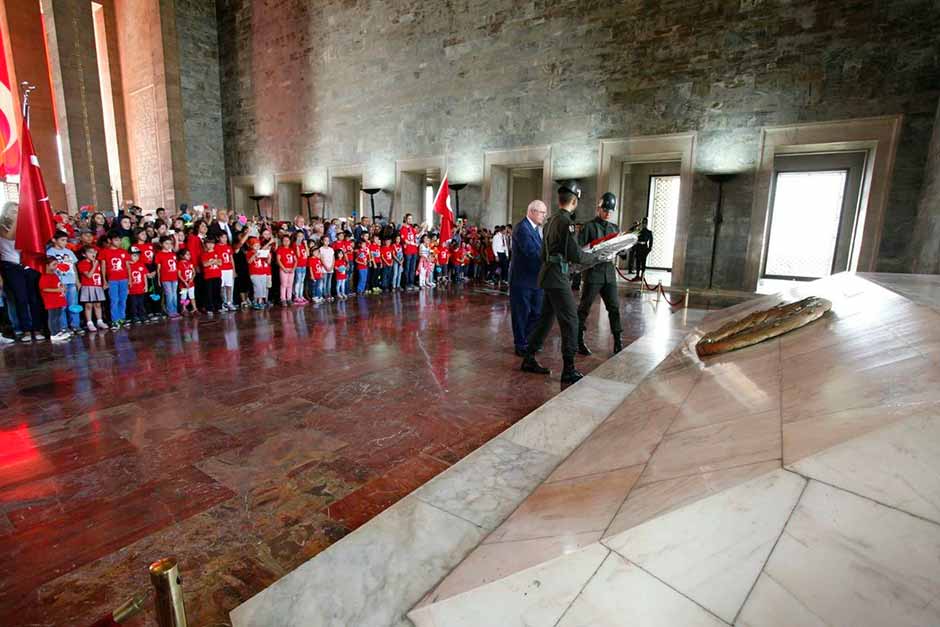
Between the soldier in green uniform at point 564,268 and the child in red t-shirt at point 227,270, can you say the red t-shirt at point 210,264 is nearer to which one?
the child in red t-shirt at point 227,270

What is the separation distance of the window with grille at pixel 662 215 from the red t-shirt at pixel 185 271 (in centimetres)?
1463

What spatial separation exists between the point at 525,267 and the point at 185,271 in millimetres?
6205

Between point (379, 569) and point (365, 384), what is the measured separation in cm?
284

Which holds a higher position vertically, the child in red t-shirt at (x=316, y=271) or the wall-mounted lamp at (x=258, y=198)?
the wall-mounted lamp at (x=258, y=198)

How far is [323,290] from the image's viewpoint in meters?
10.3

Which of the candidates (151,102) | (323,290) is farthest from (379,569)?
(151,102)

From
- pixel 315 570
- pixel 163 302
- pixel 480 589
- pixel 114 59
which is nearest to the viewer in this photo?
pixel 480 589

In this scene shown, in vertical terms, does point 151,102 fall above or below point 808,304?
above

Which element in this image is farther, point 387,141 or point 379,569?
point 387,141

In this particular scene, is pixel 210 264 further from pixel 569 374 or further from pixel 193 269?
pixel 569 374

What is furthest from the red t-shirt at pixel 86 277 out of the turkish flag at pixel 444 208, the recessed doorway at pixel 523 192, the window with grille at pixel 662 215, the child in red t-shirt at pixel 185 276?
the recessed doorway at pixel 523 192

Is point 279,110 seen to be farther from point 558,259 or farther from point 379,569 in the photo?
point 379,569

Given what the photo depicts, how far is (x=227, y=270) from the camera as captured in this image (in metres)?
8.65

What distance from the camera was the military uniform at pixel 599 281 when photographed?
574 cm
